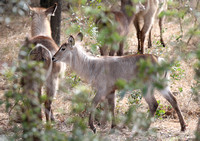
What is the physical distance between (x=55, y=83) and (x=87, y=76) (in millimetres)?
490

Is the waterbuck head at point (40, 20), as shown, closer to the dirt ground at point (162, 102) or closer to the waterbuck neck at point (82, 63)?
the dirt ground at point (162, 102)

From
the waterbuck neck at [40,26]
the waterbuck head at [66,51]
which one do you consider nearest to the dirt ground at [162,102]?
the waterbuck neck at [40,26]

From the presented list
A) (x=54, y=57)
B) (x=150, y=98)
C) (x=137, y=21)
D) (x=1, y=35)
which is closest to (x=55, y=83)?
(x=54, y=57)

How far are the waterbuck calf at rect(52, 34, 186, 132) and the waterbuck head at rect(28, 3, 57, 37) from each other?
1.00 m

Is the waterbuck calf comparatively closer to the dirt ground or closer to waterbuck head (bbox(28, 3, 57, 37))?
the dirt ground

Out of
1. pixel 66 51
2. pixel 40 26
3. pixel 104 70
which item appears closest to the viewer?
pixel 104 70

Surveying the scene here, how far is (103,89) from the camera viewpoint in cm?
432

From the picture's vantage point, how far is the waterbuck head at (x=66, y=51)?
14.4ft

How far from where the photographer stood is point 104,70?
4.36 meters

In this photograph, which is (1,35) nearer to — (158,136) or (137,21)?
(137,21)

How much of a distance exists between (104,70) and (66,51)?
0.64 m

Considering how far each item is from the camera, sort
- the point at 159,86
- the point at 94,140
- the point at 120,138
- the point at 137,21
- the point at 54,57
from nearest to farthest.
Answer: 1. the point at 159,86
2. the point at 94,140
3. the point at 120,138
4. the point at 54,57
5. the point at 137,21

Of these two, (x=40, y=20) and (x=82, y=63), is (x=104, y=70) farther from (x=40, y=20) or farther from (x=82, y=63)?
(x=40, y=20)

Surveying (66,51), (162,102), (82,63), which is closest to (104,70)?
(82,63)
